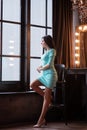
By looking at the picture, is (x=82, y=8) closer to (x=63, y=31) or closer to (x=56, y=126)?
(x=63, y=31)

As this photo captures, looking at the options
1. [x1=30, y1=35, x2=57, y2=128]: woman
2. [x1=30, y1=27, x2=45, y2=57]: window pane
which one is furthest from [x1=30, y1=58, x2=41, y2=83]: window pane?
[x1=30, y1=35, x2=57, y2=128]: woman

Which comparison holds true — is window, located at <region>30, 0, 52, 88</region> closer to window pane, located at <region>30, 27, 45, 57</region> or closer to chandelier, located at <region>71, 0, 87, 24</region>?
window pane, located at <region>30, 27, 45, 57</region>

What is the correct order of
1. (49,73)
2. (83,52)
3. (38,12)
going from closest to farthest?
Answer: (49,73)
(38,12)
(83,52)

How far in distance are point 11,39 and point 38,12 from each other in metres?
0.82

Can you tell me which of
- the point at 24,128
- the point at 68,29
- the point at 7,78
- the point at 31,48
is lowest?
the point at 24,128

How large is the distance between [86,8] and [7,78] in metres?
1.92

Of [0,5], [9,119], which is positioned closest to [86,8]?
[0,5]

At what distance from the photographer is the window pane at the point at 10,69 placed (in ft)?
17.2

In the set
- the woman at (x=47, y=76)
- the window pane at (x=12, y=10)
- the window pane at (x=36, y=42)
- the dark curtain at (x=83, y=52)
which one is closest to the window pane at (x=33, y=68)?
the window pane at (x=36, y=42)

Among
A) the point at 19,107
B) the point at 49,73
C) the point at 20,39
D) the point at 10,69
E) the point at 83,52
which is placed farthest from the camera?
the point at 83,52

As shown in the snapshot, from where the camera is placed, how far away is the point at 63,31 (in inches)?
235

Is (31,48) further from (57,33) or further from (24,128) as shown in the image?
(24,128)

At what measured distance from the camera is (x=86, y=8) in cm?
560

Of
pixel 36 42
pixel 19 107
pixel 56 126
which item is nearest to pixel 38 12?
pixel 36 42
